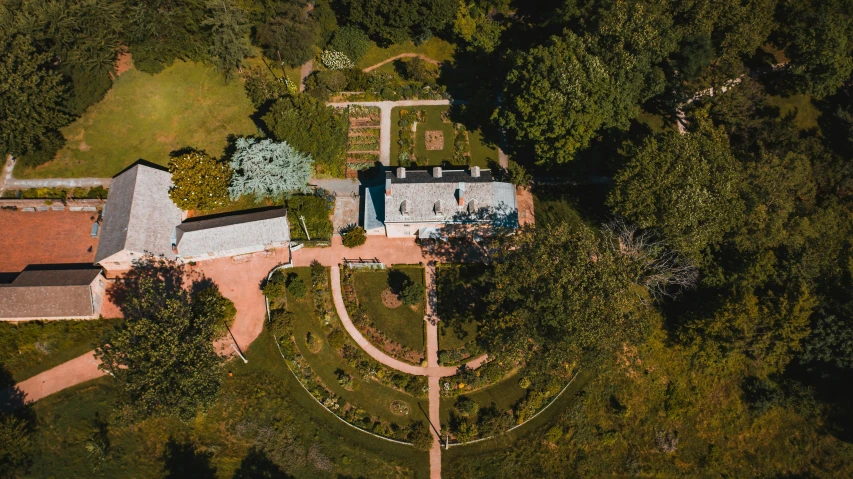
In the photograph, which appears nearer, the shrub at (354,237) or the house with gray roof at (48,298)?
the house with gray roof at (48,298)

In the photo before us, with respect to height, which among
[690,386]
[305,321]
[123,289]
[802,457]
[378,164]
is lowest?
[802,457]

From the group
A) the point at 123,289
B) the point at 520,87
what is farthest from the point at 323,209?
the point at 520,87

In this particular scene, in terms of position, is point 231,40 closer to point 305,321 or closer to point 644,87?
point 305,321

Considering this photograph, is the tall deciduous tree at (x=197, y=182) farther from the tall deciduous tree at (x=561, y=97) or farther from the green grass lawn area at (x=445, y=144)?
the tall deciduous tree at (x=561, y=97)

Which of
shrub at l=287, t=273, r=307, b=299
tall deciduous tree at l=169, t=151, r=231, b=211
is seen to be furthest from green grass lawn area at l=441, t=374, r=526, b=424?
tall deciduous tree at l=169, t=151, r=231, b=211

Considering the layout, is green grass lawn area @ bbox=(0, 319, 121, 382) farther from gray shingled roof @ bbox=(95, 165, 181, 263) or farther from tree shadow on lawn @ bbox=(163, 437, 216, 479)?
tree shadow on lawn @ bbox=(163, 437, 216, 479)

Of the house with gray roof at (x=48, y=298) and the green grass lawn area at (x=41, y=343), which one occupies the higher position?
the house with gray roof at (x=48, y=298)

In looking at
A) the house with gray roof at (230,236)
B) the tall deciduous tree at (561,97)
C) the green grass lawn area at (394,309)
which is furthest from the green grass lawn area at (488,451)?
the tall deciduous tree at (561,97)
